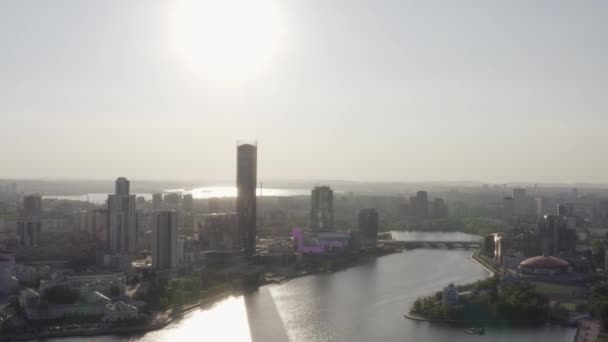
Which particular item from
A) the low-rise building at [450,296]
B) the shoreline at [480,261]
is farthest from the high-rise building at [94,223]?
the low-rise building at [450,296]

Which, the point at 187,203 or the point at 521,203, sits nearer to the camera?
the point at 187,203

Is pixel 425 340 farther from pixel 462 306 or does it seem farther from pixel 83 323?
pixel 83 323

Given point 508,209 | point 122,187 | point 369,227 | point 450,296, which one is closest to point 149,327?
point 450,296

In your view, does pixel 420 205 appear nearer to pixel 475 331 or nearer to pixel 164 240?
pixel 164 240

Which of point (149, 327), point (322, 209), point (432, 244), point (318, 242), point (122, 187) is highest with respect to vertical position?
point (122, 187)

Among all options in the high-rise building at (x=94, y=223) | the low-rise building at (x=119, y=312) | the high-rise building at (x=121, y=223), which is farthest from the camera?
the high-rise building at (x=94, y=223)

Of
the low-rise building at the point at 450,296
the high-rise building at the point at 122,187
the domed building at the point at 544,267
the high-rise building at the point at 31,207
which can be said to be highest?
the high-rise building at the point at 122,187

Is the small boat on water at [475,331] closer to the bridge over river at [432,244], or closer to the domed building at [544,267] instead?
the domed building at [544,267]
